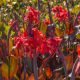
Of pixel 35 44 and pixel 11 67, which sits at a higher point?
pixel 35 44

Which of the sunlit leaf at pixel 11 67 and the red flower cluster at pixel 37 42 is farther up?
the red flower cluster at pixel 37 42

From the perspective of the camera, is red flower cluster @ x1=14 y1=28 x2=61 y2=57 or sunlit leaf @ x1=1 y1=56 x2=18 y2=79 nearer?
red flower cluster @ x1=14 y1=28 x2=61 y2=57

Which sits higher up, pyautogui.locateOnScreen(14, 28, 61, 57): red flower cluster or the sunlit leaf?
pyautogui.locateOnScreen(14, 28, 61, 57): red flower cluster

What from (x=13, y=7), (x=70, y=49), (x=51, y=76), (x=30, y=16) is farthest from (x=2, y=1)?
(x=30, y=16)

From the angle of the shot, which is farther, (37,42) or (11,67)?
(11,67)

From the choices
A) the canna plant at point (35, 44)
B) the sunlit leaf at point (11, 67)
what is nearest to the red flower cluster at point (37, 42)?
the canna plant at point (35, 44)

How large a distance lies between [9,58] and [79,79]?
0.37 meters

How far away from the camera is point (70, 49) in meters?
2.11

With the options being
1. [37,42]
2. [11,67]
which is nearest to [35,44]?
[37,42]

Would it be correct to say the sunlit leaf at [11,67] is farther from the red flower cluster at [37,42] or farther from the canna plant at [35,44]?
the red flower cluster at [37,42]

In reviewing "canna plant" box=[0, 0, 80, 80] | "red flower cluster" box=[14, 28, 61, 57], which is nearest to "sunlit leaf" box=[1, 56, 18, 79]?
"canna plant" box=[0, 0, 80, 80]

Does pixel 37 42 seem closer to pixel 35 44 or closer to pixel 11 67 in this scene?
pixel 35 44

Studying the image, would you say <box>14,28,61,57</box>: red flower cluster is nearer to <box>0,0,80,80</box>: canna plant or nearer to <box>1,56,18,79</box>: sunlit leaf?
<box>0,0,80,80</box>: canna plant

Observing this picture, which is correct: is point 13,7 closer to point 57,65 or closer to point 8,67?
point 57,65
